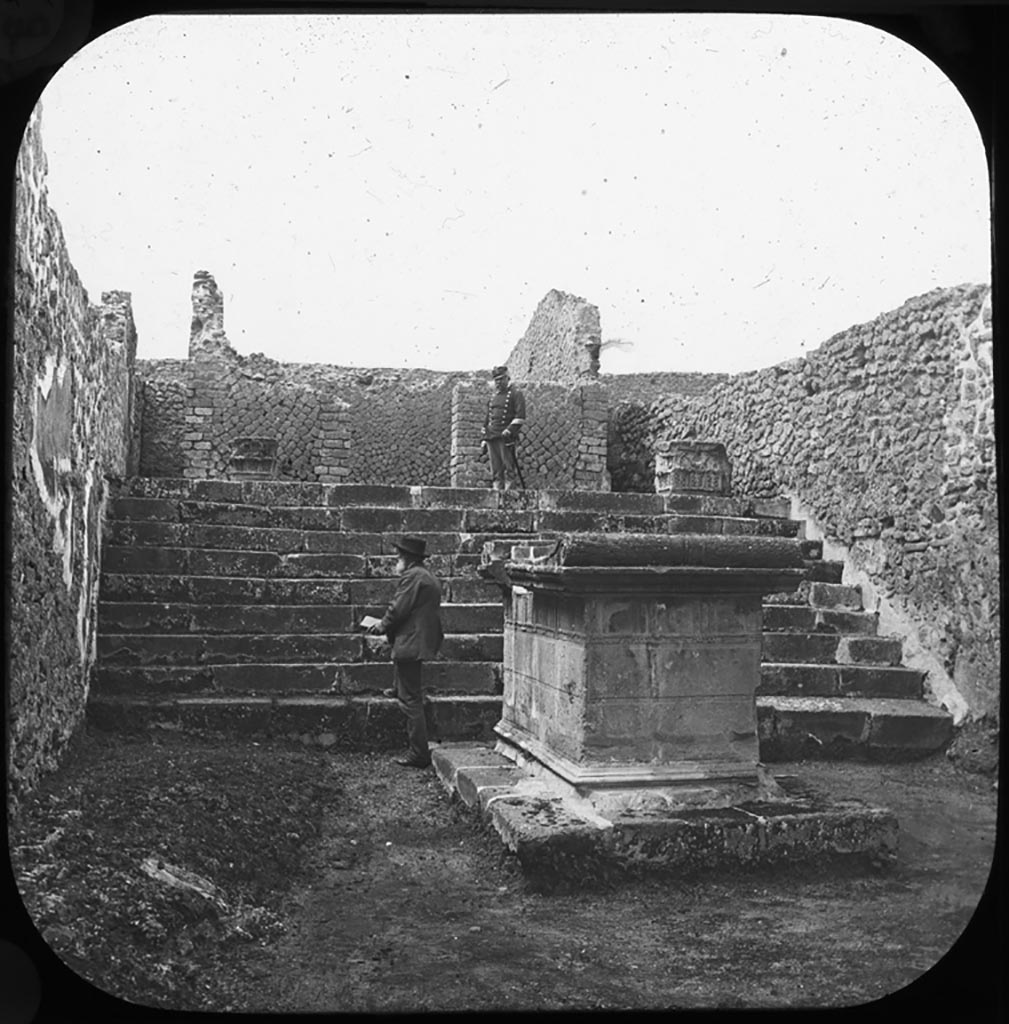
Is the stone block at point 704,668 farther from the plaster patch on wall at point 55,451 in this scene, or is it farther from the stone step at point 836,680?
the plaster patch on wall at point 55,451

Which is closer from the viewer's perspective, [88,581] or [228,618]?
[88,581]

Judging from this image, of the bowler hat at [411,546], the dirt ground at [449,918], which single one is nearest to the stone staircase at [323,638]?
the bowler hat at [411,546]

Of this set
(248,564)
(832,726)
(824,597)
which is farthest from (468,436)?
(832,726)

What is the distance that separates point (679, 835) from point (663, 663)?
74 centimetres

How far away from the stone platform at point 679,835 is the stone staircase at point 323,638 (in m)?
1.23

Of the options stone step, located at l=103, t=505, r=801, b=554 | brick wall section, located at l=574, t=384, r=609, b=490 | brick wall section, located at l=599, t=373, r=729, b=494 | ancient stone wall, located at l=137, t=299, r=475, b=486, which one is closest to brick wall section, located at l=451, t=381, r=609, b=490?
brick wall section, located at l=574, t=384, r=609, b=490

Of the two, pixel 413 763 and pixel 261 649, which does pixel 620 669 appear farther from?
pixel 261 649

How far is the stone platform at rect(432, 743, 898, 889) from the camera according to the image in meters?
3.75

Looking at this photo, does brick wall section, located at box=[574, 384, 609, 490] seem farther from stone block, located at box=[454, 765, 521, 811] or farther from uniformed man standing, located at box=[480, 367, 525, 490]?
stone block, located at box=[454, 765, 521, 811]

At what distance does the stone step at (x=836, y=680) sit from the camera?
20.5ft

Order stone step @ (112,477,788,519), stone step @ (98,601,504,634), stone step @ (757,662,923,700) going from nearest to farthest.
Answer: stone step @ (98,601,504,634) < stone step @ (757,662,923,700) < stone step @ (112,477,788,519)

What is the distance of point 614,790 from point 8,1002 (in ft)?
7.45

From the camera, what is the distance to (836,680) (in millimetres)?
6574

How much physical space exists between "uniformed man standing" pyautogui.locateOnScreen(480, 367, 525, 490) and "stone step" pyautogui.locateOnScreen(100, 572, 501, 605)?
4304 mm
